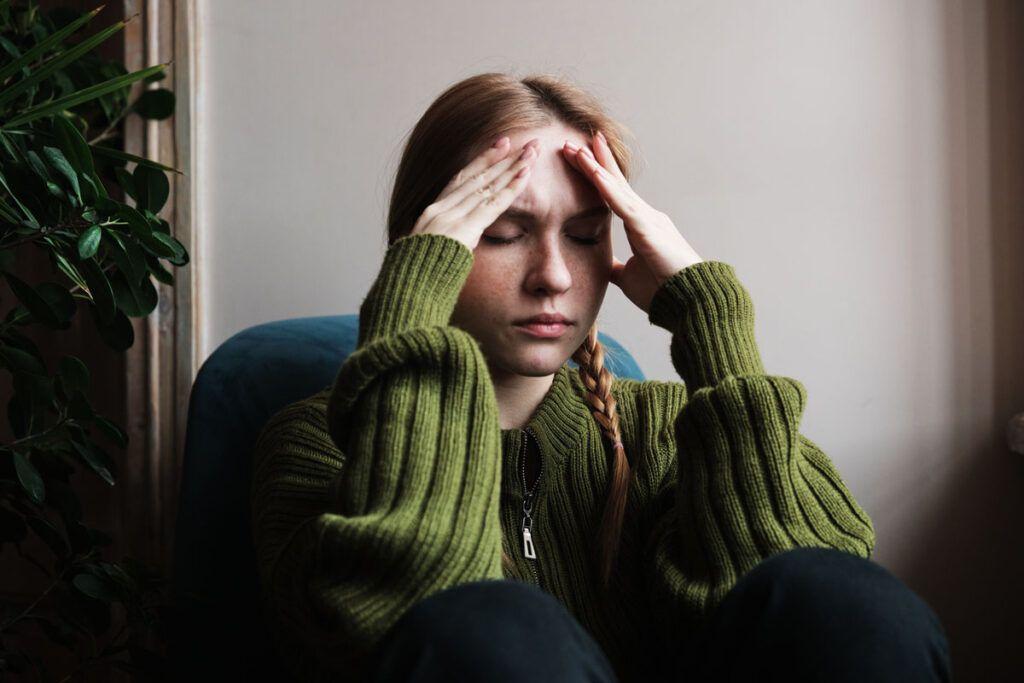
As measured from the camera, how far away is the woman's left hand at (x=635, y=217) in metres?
1.06

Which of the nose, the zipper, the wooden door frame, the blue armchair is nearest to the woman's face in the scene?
the nose

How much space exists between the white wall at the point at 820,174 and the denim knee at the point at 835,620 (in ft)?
2.55

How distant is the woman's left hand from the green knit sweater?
3 cm

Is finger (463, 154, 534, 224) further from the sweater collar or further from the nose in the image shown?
the sweater collar

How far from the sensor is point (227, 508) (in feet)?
3.97

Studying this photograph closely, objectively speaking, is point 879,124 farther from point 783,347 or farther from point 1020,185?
point 783,347

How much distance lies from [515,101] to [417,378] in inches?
15.0

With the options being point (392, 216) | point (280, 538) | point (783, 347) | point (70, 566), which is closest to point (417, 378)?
point (280, 538)

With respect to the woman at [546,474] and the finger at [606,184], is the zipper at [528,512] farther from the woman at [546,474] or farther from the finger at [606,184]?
the finger at [606,184]

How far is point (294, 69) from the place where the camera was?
5.06 ft

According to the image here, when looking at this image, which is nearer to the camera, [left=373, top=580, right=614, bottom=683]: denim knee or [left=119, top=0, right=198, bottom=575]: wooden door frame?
[left=373, top=580, right=614, bottom=683]: denim knee

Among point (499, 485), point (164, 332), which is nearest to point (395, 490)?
point (499, 485)

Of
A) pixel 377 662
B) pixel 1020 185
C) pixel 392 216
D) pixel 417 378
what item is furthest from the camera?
pixel 1020 185

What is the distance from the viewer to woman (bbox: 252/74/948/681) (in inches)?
28.3
